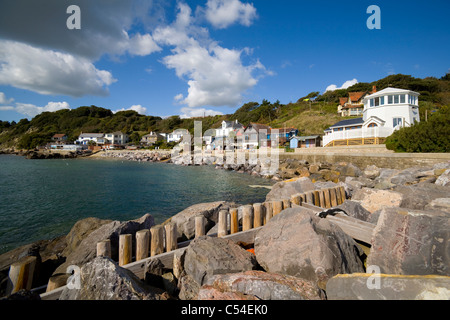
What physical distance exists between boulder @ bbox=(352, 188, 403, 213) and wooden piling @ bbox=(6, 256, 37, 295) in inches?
358

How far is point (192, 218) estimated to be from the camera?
23.7 ft

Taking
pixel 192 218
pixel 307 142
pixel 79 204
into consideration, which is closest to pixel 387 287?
pixel 192 218

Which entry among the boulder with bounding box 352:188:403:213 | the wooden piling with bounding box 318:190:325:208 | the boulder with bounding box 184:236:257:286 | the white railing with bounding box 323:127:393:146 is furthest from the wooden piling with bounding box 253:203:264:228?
the white railing with bounding box 323:127:393:146

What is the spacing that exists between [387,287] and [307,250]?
138cm

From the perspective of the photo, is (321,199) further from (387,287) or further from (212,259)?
(212,259)

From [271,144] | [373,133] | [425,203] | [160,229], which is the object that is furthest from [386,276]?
[271,144]

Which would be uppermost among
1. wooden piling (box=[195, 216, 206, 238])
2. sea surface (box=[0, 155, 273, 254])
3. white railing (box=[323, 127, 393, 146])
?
white railing (box=[323, 127, 393, 146])

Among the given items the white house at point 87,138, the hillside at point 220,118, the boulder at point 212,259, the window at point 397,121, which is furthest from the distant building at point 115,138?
the boulder at point 212,259

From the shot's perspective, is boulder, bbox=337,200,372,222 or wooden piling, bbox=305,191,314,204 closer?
boulder, bbox=337,200,372,222

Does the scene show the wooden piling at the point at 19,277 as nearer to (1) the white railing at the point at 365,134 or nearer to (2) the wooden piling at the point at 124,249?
(2) the wooden piling at the point at 124,249

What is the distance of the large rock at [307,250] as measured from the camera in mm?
3863

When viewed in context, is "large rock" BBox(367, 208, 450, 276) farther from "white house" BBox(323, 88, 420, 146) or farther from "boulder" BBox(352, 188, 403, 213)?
"white house" BBox(323, 88, 420, 146)

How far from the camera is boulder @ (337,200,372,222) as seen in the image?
22.5ft

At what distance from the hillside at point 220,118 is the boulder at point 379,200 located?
5730 cm
